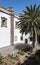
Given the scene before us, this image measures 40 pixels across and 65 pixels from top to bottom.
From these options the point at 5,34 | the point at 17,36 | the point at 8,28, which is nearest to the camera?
the point at 5,34

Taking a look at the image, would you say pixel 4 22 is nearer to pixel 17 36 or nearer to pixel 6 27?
pixel 6 27

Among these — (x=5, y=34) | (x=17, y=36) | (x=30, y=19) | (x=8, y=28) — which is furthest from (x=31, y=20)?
(x=17, y=36)

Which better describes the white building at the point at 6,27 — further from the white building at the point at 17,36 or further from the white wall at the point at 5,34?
the white building at the point at 17,36

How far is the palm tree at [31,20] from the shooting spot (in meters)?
36.0

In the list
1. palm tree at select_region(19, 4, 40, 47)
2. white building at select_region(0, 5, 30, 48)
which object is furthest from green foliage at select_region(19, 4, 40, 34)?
white building at select_region(0, 5, 30, 48)

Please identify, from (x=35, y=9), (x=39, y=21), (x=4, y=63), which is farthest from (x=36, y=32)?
(x=4, y=63)

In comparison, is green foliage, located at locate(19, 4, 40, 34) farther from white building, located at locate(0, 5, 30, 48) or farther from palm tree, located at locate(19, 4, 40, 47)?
white building, located at locate(0, 5, 30, 48)

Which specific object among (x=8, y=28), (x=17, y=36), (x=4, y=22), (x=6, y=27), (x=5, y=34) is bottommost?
(x=17, y=36)

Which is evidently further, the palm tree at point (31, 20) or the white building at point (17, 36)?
the white building at point (17, 36)

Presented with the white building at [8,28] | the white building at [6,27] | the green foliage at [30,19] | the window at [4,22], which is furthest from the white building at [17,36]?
the window at [4,22]

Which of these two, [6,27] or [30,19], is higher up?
[30,19]

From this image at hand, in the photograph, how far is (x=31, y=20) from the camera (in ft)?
119

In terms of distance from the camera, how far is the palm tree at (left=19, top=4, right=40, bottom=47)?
35969 mm

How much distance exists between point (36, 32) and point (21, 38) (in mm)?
10729
